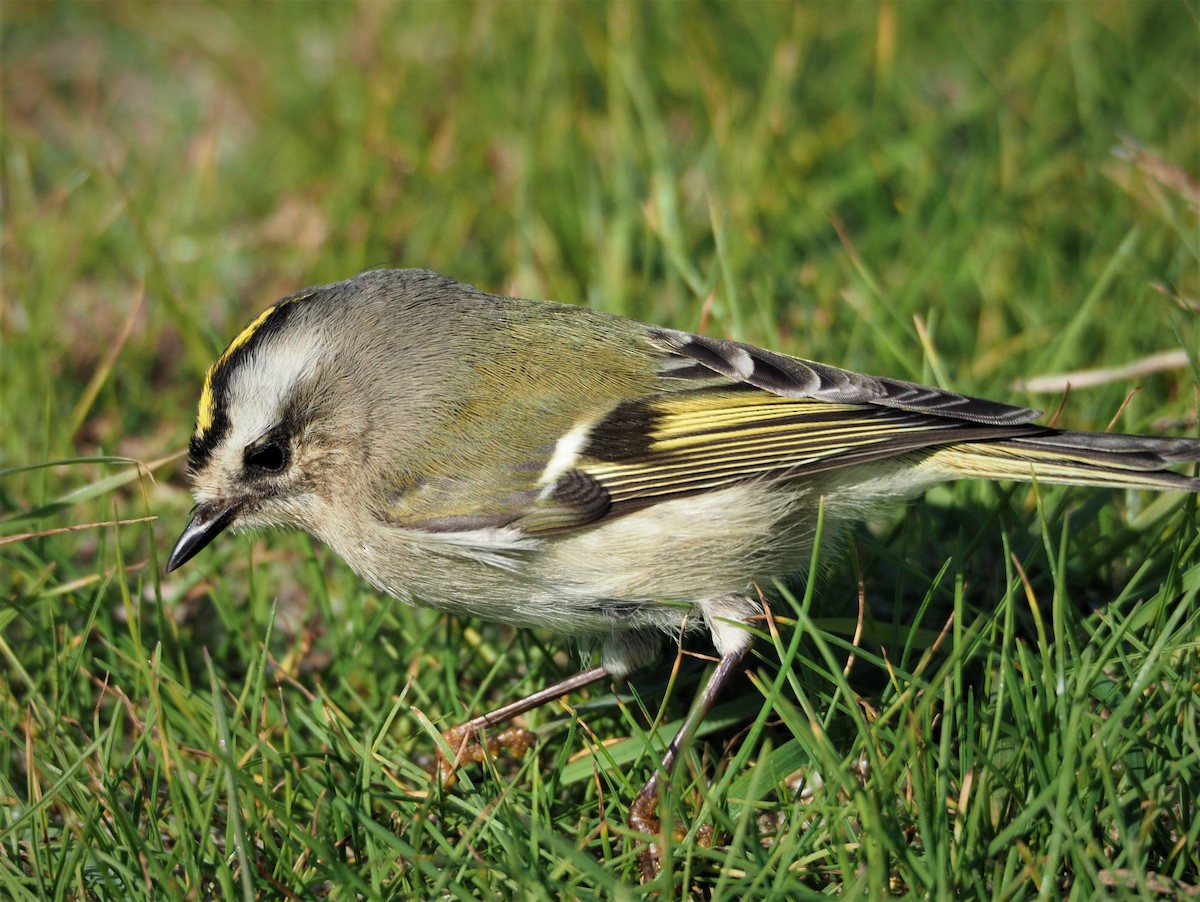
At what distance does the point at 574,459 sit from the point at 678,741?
0.56 metres

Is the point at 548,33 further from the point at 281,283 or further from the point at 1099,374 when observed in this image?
the point at 1099,374

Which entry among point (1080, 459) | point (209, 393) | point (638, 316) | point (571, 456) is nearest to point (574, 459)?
point (571, 456)

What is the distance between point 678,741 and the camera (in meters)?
2.26

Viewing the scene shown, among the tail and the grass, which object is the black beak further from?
the tail

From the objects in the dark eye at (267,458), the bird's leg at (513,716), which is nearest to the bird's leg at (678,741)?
the bird's leg at (513,716)

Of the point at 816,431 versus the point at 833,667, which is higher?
the point at 816,431

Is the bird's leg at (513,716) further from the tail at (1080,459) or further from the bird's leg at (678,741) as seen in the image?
the tail at (1080,459)

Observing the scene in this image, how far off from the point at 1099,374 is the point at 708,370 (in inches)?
41.2

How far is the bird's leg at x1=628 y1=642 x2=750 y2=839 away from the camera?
2.11 m

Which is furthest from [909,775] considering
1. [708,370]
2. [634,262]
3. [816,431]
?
[634,262]

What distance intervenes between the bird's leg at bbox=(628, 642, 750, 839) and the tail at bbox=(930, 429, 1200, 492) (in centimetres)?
55

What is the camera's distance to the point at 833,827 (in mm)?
1844

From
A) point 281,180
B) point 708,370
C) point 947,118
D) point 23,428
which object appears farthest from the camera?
point 281,180

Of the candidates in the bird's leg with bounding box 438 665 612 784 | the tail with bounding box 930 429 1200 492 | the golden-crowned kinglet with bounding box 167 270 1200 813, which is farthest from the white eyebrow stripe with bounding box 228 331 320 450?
the tail with bounding box 930 429 1200 492
